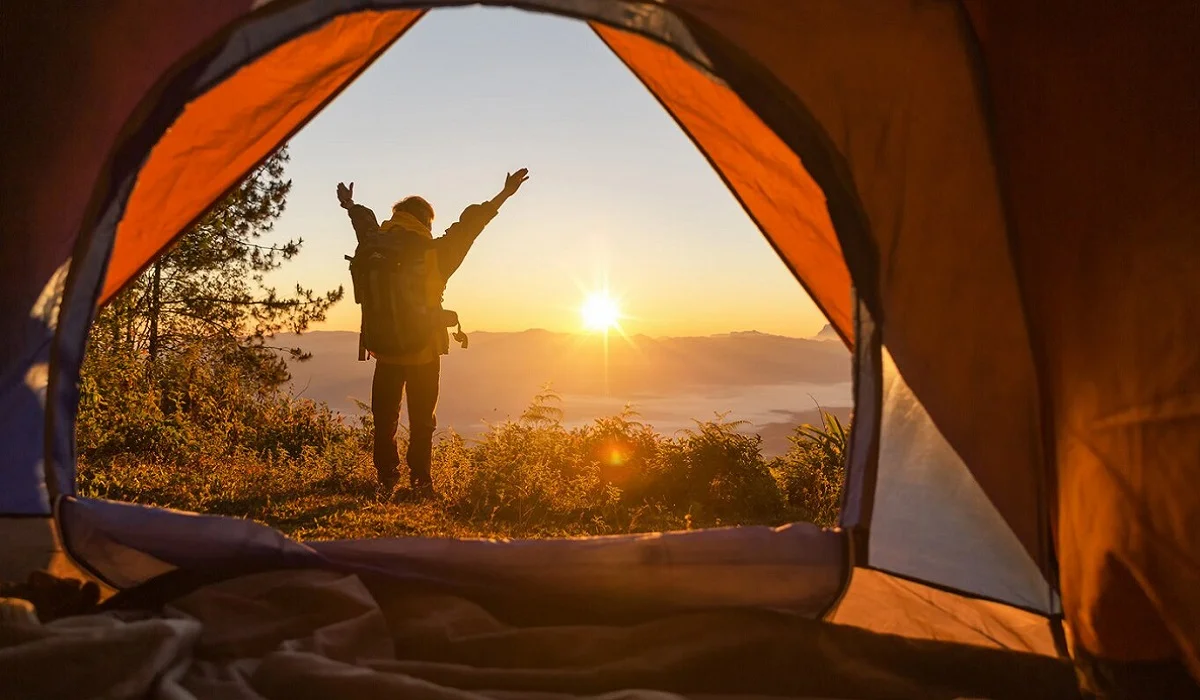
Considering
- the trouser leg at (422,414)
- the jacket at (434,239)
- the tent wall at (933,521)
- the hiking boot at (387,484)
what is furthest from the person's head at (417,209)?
the tent wall at (933,521)

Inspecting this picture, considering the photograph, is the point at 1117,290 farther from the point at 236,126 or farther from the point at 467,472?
the point at 467,472

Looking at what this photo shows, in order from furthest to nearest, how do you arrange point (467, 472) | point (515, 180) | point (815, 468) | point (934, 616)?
point (815, 468), point (467, 472), point (515, 180), point (934, 616)

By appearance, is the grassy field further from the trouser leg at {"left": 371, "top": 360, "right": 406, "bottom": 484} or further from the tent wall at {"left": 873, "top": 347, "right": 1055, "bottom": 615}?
the tent wall at {"left": 873, "top": 347, "right": 1055, "bottom": 615}

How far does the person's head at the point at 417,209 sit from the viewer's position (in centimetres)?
438

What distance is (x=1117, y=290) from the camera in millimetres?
1625

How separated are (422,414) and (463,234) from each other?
1.05 metres

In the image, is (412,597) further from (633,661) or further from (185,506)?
(185,506)

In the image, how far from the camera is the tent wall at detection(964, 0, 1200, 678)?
4.90 feet

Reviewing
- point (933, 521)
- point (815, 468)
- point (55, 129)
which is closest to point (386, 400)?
point (55, 129)

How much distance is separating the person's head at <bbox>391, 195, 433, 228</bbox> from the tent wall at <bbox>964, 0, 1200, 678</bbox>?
3.19m

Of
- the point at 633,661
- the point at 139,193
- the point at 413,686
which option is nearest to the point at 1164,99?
the point at 633,661

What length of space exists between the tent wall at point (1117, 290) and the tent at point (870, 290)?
0.03ft

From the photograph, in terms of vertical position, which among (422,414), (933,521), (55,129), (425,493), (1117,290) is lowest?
(425,493)

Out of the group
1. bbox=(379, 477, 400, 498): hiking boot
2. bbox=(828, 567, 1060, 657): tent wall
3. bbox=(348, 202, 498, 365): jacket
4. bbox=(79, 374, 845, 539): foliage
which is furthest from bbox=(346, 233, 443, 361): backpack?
bbox=(828, 567, 1060, 657): tent wall
